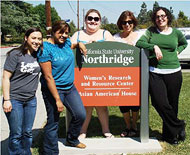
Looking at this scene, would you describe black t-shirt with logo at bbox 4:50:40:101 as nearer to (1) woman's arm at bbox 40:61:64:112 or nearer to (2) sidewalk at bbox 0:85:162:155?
(1) woman's arm at bbox 40:61:64:112

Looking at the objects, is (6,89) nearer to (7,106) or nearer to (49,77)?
(7,106)

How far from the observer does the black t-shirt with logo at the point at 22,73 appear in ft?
9.87

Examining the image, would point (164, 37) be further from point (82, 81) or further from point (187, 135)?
point (187, 135)

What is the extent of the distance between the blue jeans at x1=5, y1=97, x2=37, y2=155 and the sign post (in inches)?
38.9

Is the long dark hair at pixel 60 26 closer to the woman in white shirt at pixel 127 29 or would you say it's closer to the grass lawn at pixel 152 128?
the woman in white shirt at pixel 127 29

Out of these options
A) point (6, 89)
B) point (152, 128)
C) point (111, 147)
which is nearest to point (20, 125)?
point (6, 89)

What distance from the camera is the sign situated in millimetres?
3951

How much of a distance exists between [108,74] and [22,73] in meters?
1.37

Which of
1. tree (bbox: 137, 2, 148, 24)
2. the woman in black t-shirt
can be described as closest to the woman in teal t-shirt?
the woman in black t-shirt

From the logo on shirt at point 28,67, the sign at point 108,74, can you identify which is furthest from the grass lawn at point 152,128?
the logo on shirt at point 28,67

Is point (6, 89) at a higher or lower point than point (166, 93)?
higher

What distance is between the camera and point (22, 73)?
10.1 feet

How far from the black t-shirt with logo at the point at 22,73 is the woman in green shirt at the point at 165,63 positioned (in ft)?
5.08

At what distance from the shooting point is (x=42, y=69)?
3303mm
